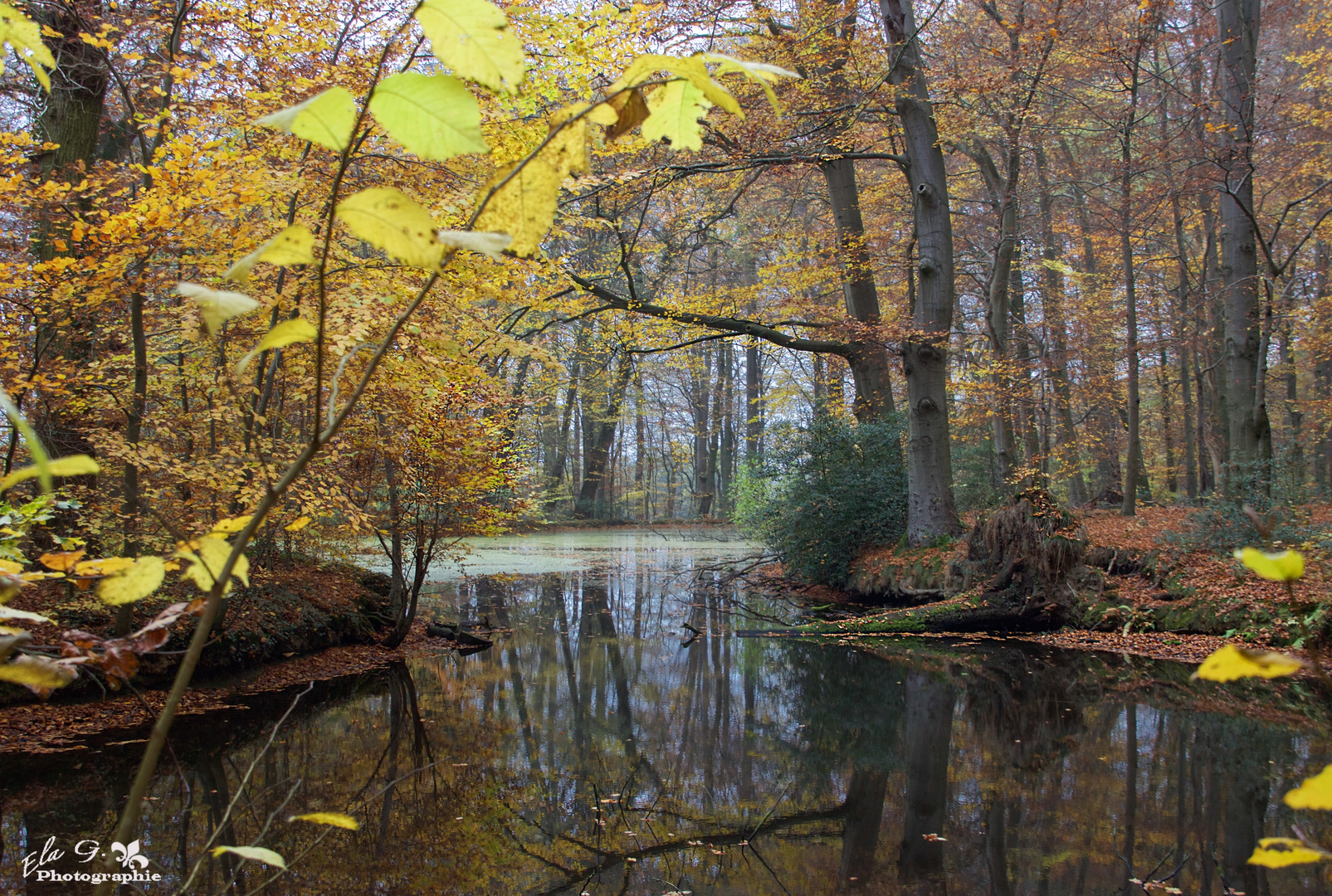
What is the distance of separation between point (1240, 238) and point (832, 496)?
5.97 metres

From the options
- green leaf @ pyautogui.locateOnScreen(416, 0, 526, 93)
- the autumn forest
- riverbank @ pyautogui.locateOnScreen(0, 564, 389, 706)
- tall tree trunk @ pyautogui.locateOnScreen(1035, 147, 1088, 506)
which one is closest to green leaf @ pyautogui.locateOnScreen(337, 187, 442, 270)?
the autumn forest

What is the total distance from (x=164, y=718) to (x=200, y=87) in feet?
25.2

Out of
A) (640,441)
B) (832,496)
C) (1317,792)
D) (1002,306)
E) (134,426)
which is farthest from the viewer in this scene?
(640,441)

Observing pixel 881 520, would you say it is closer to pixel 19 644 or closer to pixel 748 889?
pixel 748 889

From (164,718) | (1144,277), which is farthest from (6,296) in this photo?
(1144,277)

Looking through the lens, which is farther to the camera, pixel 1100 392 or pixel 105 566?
pixel 1100 392

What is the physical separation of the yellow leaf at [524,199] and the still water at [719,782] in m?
1.66

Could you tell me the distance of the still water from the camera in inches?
132

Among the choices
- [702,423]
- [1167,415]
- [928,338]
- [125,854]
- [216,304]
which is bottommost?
[125,854]

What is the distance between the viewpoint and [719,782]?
4.46 meters

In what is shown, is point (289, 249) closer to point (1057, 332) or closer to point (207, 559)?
point (207, 559)

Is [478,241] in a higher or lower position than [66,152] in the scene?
lower

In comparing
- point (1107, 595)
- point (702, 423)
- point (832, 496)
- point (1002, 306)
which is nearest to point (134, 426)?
point (832, 496)

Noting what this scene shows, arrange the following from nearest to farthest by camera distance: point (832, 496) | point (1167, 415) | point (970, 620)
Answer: point (970, 620)
point (832, 496)
point (1167, 415)
